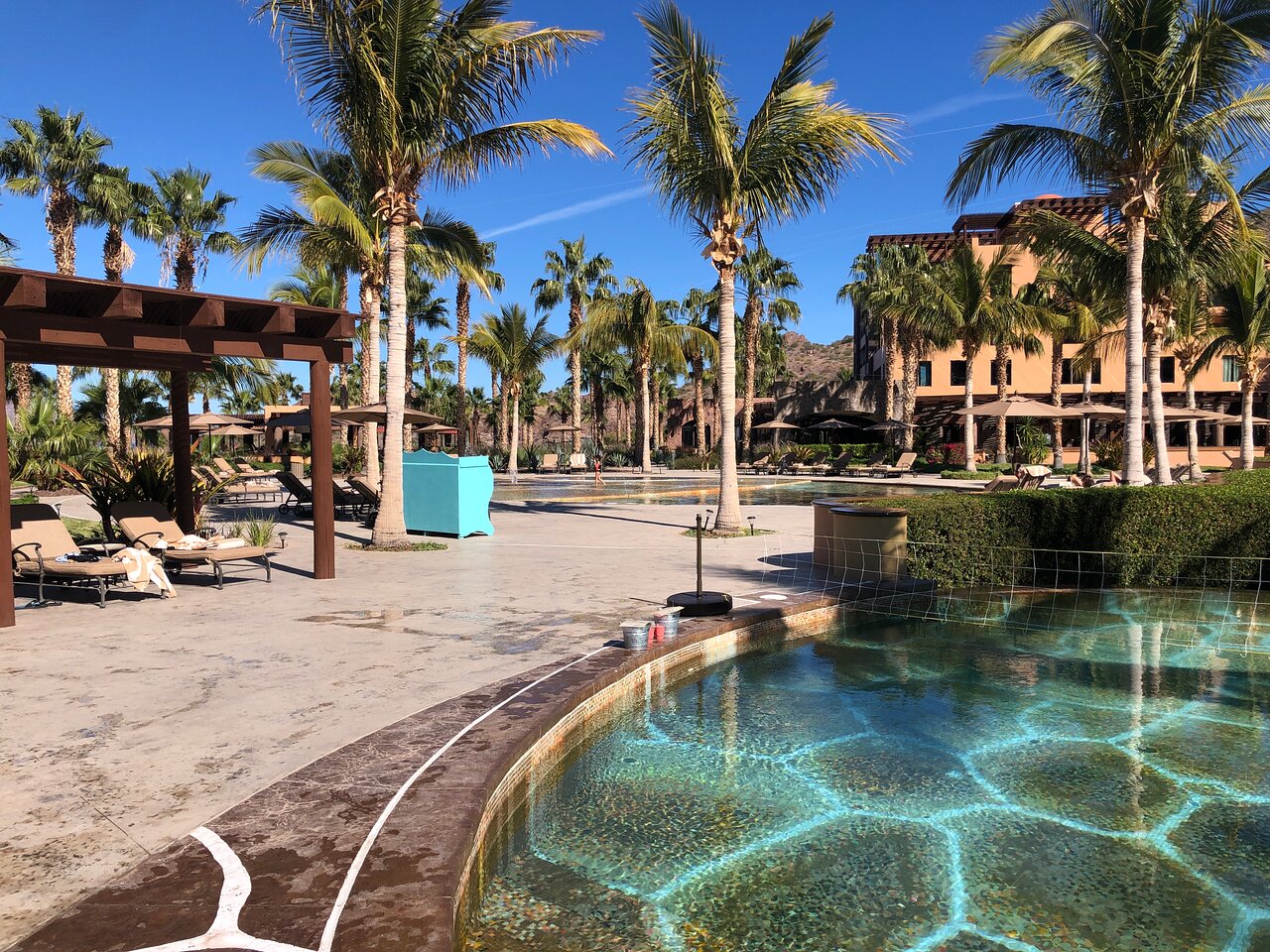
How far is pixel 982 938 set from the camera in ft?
10.2

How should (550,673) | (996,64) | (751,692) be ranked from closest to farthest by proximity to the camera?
(550,673)
(751,692)
(996,64)

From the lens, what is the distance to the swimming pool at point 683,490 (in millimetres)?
22484

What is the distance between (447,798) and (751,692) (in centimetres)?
310

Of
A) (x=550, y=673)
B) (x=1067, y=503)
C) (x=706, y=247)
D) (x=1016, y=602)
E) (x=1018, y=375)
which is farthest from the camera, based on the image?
(x=1018, y=375)

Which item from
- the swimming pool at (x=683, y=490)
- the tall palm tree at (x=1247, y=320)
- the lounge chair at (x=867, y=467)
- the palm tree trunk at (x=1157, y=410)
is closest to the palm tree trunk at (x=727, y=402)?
the palm tree trunk at (x=1157, y=410)

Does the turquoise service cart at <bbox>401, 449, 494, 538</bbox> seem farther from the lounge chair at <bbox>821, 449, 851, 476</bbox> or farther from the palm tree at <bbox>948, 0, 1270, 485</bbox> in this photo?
the lounge chair at <bbox>821, 449, 851, 476</bbox>

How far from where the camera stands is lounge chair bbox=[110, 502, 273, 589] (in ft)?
29.6

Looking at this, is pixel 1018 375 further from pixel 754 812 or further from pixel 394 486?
pixel 754 812

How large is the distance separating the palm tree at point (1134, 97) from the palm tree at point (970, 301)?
1760 cm

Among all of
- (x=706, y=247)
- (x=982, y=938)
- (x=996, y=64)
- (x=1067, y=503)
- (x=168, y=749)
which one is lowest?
(x=982, y=938)

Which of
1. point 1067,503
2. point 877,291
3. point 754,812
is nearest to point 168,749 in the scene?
point 754,812

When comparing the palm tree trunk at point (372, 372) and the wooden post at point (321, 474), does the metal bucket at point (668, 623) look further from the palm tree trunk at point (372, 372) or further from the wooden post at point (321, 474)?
the palm tree trunk at point (372, 372)

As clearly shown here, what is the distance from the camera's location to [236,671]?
561cm

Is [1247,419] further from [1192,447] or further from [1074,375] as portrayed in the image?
[1074,375]
